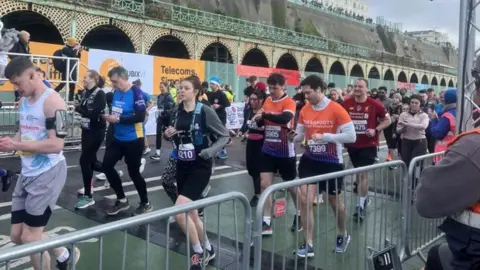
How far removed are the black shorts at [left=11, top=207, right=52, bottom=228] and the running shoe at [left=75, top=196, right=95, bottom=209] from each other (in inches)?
94.0

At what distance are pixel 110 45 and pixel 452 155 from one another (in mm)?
33550

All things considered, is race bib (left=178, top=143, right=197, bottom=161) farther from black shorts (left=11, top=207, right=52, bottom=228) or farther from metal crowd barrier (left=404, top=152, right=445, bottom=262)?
metal crowd barrier (left=404, top=152, right=445, bottom=262)

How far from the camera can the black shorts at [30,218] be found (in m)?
3.35

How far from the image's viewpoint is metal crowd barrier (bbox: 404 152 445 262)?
4.31 meters

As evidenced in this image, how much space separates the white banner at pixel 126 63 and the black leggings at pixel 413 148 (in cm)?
1021

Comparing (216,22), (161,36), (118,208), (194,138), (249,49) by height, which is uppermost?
(216,22)

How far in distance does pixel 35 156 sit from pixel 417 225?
3.67m

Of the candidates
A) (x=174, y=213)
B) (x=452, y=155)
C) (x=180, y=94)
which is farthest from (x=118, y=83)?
(x=452, y=155)

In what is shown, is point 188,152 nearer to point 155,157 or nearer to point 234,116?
point 155,157

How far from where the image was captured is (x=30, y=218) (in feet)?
11.0

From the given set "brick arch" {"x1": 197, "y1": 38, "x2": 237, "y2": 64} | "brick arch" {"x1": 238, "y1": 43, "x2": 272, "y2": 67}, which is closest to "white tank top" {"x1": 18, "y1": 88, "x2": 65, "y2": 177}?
"brick arch" {"x1": 197, "y1": 38, "x2": 237, "y2": 64}

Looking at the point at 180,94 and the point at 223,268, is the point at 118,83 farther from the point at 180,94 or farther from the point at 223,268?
the point at 223,268

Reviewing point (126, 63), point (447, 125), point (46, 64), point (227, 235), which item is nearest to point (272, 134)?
point (227, 235)

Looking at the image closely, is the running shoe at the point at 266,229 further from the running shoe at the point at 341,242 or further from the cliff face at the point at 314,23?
the cliff face at the point at 314,23
